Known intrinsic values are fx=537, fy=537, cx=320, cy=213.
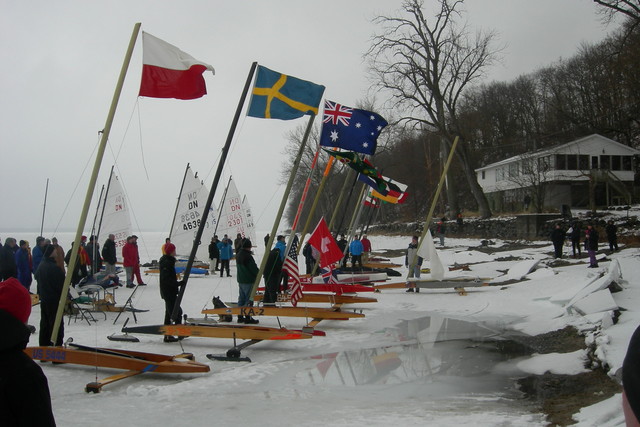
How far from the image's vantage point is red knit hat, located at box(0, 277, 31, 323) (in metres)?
2.66

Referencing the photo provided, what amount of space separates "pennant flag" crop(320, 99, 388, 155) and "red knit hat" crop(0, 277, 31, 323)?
11.2 m

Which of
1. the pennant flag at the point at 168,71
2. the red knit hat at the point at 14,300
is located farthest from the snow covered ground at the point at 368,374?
the pennant flag at the point at 168,71

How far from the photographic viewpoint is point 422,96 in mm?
38938

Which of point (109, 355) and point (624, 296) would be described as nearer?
point (109, 355)

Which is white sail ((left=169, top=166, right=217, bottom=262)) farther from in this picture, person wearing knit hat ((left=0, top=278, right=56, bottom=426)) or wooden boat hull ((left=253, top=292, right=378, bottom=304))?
person wearing knit hat ((left=0, top=278, right=56, bottom=426))

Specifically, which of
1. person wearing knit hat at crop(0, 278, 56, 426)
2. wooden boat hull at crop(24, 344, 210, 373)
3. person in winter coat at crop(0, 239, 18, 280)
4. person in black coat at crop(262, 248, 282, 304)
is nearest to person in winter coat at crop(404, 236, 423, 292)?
person in black coat at crop(262, 248, 282, 304)

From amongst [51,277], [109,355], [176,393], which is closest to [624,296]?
[176,393]

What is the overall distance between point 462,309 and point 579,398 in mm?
7568

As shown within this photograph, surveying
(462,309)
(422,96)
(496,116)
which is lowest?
(462,309)

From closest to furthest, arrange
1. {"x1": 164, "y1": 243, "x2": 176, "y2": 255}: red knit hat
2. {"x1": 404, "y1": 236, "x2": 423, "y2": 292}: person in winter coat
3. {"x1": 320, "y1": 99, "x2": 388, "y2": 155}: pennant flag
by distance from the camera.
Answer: {"x1": 164, "y1": 243, "x2": 176, "y2": 255}: red knit hat < {"x1": 320, "y1": 99, "x2": 388, "y2": 155}: pennant flag < {"x1": 404, "y1": 236, "x2": 423, "y2": 292}: person in winter coat

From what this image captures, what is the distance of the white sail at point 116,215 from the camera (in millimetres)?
22188

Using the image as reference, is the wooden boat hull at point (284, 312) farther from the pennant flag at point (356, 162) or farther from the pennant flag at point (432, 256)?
the pennant flag at point (432, 256)

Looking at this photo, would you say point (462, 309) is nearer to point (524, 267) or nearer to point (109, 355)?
point (524, 267)

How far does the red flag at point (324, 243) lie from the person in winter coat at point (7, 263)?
753 centimetres
